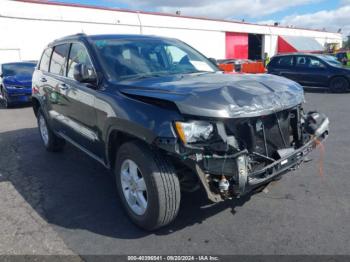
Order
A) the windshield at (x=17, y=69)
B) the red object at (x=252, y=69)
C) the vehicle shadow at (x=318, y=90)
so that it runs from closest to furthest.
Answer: the windshield at (x=17, y=69) → the vehicle shadow at (x=318, y=90) → the red object at (x=252, y=69)

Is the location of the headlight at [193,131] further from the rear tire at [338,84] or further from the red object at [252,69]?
the red object at [252,69]

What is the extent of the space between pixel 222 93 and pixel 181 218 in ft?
4.63

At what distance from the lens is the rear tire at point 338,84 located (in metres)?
13.5

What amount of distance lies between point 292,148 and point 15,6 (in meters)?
19.5

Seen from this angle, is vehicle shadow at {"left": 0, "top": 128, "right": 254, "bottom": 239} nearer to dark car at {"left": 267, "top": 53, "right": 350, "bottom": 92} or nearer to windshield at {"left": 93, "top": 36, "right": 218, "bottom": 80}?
windshield at {"left": 93, "top": 36, "right": 218, "bottom": 80}

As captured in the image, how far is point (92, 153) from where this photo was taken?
4.16 m

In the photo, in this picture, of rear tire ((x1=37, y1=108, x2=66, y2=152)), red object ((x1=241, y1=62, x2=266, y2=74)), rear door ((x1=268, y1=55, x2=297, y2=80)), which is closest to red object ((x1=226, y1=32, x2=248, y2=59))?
red object ((x1=241, y1=62, x2=266, y2=74))

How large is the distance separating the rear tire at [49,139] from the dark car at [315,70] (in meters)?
11.4

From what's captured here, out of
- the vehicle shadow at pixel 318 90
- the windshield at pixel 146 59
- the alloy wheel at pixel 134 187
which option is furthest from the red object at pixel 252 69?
the alloy wheel at pixel 134 187

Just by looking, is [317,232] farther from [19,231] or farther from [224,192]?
[19,231]

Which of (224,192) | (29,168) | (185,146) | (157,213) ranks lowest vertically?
(29,168)

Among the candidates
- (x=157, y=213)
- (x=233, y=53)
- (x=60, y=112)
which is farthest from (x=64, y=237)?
(x=233, y=53)

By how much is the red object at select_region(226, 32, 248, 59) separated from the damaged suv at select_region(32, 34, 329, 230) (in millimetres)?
30756

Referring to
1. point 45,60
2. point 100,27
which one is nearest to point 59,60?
point 45,60
